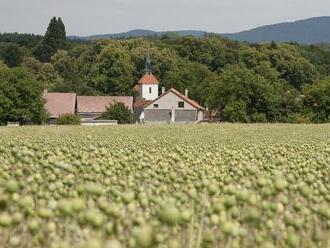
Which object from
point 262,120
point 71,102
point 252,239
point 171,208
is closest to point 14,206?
point 171,208

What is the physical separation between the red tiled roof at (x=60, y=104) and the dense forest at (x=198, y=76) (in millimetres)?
3245

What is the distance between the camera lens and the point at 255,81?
292 feet

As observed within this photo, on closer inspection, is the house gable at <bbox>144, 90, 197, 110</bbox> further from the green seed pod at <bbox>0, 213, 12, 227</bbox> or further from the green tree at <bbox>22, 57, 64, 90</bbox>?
the green seed pod at <bbox>0, 213, 12, 227</bbox>

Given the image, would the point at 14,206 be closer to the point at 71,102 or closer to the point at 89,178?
the point at 89,178

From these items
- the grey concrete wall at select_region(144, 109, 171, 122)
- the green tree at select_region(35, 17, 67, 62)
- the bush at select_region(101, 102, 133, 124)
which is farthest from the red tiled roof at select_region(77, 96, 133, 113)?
the green tree at select_region(35, 17, 67, 62)

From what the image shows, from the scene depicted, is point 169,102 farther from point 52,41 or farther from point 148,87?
point 52,41

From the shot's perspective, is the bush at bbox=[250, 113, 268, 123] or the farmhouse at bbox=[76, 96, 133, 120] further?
the farmhouse at bbox=[76, 96, 133, 120]

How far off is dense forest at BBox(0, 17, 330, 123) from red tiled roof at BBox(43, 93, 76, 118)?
10.6 ft

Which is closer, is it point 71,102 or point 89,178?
point 89,178

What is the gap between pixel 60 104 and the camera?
97.0 meters

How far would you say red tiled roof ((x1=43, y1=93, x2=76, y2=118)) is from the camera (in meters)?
94.8

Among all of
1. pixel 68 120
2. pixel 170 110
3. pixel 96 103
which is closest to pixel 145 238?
pixel 68 120

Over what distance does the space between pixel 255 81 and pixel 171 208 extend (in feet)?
285

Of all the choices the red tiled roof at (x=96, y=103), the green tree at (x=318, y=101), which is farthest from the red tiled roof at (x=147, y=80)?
the green tree at (x=318, y=101)
